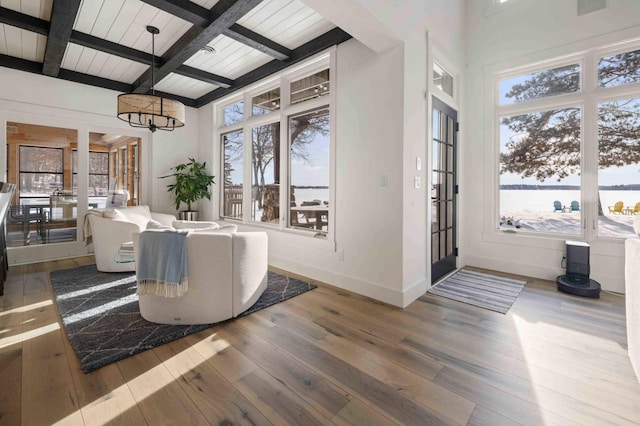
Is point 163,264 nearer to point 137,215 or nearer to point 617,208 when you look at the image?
point 137,215

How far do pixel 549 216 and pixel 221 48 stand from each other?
475 centimetres

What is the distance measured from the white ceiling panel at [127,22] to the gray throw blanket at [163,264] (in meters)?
2.39

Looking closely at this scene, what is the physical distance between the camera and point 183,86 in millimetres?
5195

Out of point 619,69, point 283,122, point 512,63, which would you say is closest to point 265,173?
point 283,122

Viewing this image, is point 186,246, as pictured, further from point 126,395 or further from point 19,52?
point 19,52

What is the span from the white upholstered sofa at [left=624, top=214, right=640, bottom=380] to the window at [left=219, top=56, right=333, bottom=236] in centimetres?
252

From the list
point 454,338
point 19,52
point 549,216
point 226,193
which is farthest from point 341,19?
point 19,52

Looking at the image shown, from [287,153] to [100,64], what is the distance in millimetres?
3036

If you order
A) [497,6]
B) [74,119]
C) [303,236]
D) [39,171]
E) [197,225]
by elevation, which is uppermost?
[497,6]

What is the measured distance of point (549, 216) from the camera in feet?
12.2

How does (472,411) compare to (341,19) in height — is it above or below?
below

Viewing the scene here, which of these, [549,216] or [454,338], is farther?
[549,216]

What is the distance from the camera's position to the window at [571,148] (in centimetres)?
321

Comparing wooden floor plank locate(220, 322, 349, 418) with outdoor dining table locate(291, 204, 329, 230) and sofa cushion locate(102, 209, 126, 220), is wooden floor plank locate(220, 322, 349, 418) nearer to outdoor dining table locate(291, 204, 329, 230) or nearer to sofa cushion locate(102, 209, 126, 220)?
outdoor dining table locate(291, 204, 329, 230)
